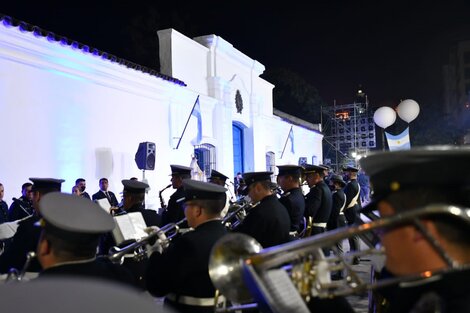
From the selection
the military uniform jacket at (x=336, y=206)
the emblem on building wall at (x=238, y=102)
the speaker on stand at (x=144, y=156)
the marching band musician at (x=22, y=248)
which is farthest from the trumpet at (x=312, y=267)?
the emblem on building wall at (x=238, y=102)

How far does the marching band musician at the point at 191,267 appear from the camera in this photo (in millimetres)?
3234

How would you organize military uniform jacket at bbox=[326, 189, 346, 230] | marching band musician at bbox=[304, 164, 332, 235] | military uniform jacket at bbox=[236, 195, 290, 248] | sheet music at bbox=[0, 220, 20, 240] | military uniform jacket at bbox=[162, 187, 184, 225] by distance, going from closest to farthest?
military uniform jacket at bbox=[236, 195, 290, 248] → sheet music at bbox=[0, 220, 20, 240] → military uniform jacket at bbox=[162, 187, 184, 225] → marching band musician at bbox=[304, 164, 332, 235] → military uniform jacket at bbox=[326, 189, 346, 230]

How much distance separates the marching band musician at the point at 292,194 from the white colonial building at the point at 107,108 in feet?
17.8

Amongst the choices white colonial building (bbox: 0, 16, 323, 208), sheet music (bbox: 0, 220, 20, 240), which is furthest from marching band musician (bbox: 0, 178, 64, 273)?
white colonial building (bbox: 0, 16, 323, 208)

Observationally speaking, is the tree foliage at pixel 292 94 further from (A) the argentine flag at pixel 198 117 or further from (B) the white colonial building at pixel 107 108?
(A) the argentine flag at pixel 198 117

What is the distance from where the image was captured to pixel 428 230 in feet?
4.67

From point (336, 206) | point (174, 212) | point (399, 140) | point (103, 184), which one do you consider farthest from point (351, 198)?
point (103, 184)

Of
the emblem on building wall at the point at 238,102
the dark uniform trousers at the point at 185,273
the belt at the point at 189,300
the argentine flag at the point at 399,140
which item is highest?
the emblem on building wall at the point at 238,102

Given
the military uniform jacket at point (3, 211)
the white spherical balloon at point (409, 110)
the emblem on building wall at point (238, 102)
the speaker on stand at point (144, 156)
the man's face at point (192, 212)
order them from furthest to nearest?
the emblem on building wall at point (238, 102) → the white spherical balloon at point (409, 110) → the speaker on stand at point (144, 156) → the military uniform jacket at point (3, 211) → the man's face at point (192, 212)

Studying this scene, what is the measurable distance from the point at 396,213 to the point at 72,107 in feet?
32.2

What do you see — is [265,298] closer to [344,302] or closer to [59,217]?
[344,302]

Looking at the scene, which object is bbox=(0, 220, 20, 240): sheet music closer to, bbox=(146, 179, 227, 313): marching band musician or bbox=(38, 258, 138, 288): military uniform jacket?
bbox=(146, 179, 227, 313): marching band musician

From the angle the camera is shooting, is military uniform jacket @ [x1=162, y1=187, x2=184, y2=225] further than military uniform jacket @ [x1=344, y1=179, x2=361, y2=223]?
No

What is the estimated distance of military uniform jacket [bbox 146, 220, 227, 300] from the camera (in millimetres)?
3230
